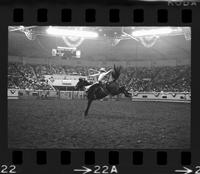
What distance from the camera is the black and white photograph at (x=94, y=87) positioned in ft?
28.1

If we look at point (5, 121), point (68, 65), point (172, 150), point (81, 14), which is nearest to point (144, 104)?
point (172, 150)

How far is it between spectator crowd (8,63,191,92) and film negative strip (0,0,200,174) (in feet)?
0.08

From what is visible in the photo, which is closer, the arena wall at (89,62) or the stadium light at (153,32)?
the stadium light at (153,32)

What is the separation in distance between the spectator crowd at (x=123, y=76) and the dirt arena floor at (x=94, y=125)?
0.41 meters

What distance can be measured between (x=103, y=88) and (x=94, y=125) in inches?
37.0

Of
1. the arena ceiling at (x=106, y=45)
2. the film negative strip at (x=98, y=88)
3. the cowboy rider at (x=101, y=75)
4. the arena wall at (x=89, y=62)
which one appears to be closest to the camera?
the film negative strip at (x=98, y=88)

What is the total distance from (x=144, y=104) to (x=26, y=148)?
2.99 metres

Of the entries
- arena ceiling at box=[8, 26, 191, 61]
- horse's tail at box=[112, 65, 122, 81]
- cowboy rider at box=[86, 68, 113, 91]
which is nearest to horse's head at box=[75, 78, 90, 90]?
cowboy rider at box=[86, 68, 113, 91]

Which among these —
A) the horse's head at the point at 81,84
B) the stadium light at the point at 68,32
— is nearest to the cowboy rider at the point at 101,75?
the horse's head at the point at 81,84

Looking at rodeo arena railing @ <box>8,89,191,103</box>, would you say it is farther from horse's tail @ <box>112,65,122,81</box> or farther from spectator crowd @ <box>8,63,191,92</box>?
horse's tail @ <box>112,65,122,81</box>

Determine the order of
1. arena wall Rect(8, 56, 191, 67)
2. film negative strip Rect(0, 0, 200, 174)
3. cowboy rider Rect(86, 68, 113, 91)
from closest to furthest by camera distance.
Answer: film negative strip Rect(0, 0, 200, 174) < arena wall Rect(8, 56, 191, 67) < cowboy rider Rect(86, 68, 113, 91)

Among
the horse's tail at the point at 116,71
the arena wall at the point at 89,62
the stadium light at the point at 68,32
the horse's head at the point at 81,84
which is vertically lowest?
the horse's head at the point at 81,84

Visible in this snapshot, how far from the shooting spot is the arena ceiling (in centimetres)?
852

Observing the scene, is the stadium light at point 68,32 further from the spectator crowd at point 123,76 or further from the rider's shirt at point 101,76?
the rider's shirt at point 101,76
